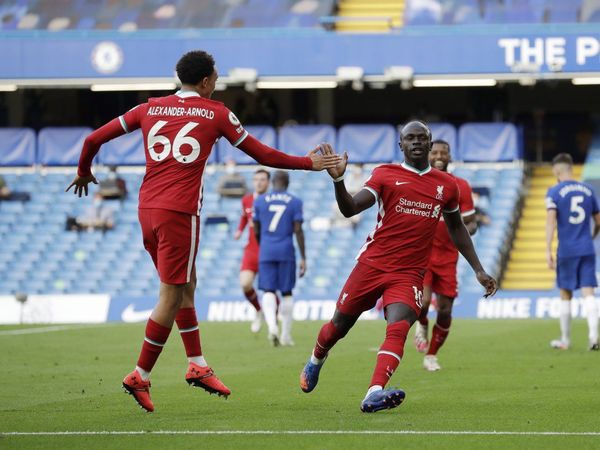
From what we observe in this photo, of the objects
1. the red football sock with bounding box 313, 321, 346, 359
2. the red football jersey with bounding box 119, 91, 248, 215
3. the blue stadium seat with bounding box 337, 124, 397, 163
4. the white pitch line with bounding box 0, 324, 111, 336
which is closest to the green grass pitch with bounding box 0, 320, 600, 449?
the red football sock with bounding box 313, 321, 346, 359

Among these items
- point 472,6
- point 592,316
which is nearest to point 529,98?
point 472,6

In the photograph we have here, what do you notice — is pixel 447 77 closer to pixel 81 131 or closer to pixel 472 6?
pixel 472 6

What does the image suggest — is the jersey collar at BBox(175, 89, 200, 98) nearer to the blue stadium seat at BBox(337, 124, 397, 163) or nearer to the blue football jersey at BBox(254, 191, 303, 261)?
the blue football jersey at BBox(254, 191, 303, 261)

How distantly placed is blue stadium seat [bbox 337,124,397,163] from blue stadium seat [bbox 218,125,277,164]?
1.73 metres

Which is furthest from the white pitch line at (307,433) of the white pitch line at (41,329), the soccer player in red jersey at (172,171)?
the white pitch line at (41,329)

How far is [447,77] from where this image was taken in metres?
30.2

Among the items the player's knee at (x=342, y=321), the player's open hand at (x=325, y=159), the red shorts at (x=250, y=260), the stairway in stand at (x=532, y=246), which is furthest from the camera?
the stairway in stand at (x=532, y=246)

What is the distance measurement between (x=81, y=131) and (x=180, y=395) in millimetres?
22918

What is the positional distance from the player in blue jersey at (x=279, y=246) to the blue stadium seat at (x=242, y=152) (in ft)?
45.2

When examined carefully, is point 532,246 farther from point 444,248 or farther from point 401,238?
point 401,238

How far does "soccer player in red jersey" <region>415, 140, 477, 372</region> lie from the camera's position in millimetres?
12906

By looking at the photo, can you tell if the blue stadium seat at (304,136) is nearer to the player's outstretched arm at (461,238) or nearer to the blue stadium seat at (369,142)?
the blue stadium seat at (369,142)

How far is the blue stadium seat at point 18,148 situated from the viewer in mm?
32500

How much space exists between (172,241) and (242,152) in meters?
22.5
